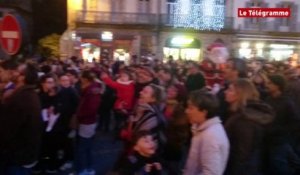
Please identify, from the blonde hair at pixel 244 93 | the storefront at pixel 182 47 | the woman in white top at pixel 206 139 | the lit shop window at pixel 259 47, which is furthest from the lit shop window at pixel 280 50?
the woman in white top at pixel 206 139

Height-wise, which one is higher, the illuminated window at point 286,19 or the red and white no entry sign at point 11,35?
the illuminated window at point 286,19

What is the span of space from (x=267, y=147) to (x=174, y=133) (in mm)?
1199

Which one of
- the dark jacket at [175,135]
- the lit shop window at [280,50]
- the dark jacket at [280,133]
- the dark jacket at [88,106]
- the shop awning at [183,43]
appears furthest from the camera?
the lit shop window at [280,50]

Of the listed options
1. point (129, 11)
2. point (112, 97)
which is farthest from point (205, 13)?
point (112, 97)

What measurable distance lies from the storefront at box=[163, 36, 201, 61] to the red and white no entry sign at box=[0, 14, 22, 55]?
32.1 m

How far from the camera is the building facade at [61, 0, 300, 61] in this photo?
3809 centimetres

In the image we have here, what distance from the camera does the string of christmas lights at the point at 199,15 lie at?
131 feet

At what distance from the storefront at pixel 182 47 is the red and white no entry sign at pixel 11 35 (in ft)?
105

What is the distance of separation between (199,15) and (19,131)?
119ft

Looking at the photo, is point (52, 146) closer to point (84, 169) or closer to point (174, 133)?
point (84, 169)

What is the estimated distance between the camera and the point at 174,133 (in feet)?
21.1

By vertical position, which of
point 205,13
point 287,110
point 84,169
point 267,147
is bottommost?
point 84,169

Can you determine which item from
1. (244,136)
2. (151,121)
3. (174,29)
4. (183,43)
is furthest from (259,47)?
(244,136)

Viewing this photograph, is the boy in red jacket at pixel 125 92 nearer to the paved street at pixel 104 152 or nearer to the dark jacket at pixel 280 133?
the paved street at pixel 104 152
